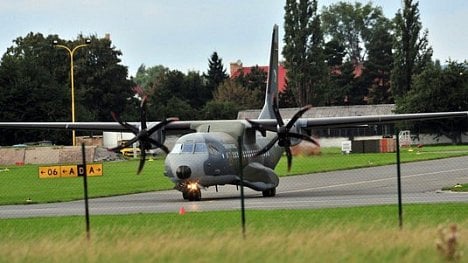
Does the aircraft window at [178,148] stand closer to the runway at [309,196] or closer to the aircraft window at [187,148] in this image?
the aircraft window at [187,148]

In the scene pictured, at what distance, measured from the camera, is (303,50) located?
374 feet

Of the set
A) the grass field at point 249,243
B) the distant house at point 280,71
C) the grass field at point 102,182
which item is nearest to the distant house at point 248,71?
the distant house at point 280,71

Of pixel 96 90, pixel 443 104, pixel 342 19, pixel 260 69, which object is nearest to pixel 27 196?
pixel 443 104

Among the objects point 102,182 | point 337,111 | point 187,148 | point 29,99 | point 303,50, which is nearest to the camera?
point 187,148

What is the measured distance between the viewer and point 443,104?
104 m

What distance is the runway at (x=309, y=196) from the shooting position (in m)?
32.2

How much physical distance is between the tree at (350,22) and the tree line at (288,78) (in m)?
0.17

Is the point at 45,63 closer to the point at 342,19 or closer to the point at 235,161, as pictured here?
the point at 342,19

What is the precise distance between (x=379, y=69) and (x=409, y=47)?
54.2m

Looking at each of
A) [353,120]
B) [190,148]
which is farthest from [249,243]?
[353,120]

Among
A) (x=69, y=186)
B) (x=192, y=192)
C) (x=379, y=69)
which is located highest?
(x=379, y=69)

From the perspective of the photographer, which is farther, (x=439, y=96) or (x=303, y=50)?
(x=303, y=50)

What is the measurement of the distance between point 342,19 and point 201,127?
147167 millimetres

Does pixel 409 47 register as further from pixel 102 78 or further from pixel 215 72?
pixel 215 72
